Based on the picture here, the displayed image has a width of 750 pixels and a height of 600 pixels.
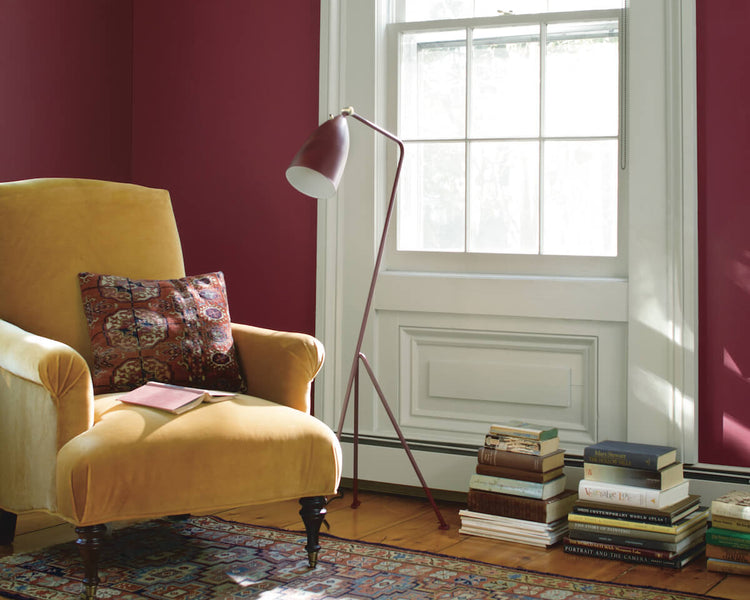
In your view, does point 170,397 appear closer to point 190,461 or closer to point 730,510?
point 190,461

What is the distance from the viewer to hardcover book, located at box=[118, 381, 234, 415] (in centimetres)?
237

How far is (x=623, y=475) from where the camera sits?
2756mm

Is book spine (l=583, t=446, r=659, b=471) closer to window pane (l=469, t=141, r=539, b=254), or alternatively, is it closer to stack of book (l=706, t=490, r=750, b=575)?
stack of book (l=706, t=490, r=750, b=575)

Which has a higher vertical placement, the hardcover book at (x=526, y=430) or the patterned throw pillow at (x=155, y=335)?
the patterned throw pillow at (x=155, y=335)

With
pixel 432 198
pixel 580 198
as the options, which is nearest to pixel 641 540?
pixel 580 198

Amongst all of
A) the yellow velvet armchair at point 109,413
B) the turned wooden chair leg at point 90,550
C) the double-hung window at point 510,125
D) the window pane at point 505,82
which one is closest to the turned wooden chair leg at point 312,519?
the yellow velvet armchair at point 109,413

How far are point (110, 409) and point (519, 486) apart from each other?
4.28ft

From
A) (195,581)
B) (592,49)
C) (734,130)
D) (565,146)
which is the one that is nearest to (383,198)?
(565,146)

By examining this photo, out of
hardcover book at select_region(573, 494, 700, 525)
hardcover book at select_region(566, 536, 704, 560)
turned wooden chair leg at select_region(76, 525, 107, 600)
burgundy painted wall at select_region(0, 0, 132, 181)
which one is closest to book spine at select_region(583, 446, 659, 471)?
hardcover book at select_region(573, 494, 700, 525)

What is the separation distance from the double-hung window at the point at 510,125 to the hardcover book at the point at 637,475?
2.65ft

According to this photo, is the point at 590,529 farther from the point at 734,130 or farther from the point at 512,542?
the point at 734,130

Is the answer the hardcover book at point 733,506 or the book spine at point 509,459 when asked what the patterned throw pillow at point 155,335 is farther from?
the hardcover book at point 733,506

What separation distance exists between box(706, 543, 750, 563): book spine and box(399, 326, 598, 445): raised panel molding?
0.62 meters

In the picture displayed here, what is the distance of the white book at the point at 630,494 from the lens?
2.67 m
